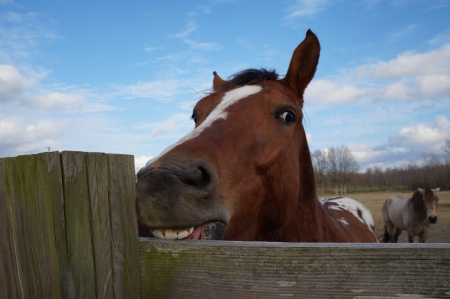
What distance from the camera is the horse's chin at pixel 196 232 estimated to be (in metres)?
1.35

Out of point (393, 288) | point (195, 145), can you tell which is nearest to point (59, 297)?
point (195, 145)

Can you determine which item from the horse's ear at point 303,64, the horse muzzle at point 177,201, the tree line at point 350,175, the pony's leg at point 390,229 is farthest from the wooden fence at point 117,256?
the tree line at point 350,175

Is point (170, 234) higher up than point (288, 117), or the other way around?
point (288, 117)

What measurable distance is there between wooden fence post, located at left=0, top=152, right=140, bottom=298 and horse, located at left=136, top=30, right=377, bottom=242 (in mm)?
210

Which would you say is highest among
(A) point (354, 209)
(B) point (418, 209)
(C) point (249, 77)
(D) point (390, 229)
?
(C) point (249, 77)

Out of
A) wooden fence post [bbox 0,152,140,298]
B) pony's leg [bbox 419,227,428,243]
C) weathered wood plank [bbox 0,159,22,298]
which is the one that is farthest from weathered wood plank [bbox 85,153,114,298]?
pony's leg [bbox 419,227,428,243]

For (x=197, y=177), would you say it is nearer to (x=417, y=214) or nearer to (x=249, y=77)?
(x=249, y=77)

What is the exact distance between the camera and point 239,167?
1.93m

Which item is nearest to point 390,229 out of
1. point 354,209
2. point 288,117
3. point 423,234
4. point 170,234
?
point 423,234

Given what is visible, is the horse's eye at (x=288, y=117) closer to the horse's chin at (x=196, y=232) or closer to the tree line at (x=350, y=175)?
the horse's chin at (x=196, y=232)

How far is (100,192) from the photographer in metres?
1.15

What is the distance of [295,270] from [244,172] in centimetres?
99

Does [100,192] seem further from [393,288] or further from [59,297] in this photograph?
[393,288]

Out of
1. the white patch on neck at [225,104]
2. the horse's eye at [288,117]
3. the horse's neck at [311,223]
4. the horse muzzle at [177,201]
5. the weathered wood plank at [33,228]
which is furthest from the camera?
the horse's neck at [311,223]
